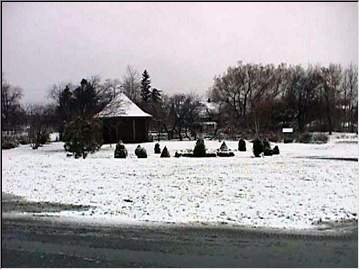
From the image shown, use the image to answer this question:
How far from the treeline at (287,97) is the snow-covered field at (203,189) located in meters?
0.60

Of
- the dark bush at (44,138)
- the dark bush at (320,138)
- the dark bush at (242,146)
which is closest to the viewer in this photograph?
the dark bush at (320,138)

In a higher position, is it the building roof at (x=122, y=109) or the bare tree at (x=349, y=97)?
the building roof at (x=122, y=109)

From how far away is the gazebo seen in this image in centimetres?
1410

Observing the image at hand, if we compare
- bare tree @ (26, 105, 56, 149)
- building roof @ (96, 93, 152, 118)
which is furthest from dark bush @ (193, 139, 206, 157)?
building roof @ (96, 93, 152, 118)

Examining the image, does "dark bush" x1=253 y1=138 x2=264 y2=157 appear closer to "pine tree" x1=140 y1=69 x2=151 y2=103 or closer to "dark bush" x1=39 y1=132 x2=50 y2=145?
"pine tree" x1=140 y1=69 x2=151 y2=103

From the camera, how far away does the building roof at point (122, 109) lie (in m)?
14.4

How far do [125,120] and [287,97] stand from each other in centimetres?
628

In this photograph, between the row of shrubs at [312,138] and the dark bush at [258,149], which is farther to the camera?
the dark bush at [258,149]

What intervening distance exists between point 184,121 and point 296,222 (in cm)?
941

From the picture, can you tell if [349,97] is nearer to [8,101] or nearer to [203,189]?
[203,189]

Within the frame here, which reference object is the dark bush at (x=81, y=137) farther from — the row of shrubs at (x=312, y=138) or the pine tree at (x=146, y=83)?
the row of shrubs at (x=312, y=138)

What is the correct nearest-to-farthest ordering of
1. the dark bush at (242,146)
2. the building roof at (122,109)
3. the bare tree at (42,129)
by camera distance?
the bare tree at (42,129), the dark bush at (242,146), the building roof at (122,109)

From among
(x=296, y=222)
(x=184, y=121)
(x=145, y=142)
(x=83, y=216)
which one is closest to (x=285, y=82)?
(x=296, y=222)

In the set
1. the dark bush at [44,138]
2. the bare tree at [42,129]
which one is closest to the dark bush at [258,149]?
the bare tree at [42,129]
